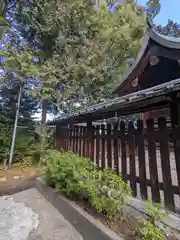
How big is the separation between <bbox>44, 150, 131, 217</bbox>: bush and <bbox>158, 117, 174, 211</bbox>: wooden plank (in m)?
0.50

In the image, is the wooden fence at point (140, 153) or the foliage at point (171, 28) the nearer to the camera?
the wooden fence at point (140, 153)

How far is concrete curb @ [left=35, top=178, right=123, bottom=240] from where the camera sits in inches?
75.2

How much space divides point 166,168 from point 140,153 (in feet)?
1.48

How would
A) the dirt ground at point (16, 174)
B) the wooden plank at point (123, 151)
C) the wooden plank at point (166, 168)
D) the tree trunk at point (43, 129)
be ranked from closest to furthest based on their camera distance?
1. the wooden plank at point (166, 168)
2. the wooden plank at point (123, 151)
3. the dirt ground at point (16, 174)
4. the tree trunk at point (43, 129)

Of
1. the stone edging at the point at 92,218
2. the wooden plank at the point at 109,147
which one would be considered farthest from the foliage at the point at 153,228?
the wooden plank at the point at 109,147

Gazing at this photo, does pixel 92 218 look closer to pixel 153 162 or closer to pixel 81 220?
pixel 81 220

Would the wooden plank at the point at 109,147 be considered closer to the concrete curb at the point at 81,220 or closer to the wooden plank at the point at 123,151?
the wooden plank at the point at 123,151

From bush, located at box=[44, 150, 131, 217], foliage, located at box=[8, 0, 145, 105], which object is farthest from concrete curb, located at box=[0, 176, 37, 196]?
foliage, located at box=[8, 0, 145, 105]

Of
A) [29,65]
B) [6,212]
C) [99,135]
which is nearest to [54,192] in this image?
[6,212]

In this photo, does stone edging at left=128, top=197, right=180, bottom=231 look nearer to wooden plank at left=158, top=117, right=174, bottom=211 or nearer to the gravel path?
wooden plank at left=158, top=117, right=174, bottom=211

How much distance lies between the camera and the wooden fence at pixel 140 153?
90.7 inches

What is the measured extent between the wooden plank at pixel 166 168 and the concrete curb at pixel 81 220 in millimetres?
883

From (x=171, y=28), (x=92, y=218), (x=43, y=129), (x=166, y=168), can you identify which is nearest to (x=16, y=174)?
(x=43, y=129)

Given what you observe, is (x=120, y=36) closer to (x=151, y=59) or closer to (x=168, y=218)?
(x=151, y=59)
